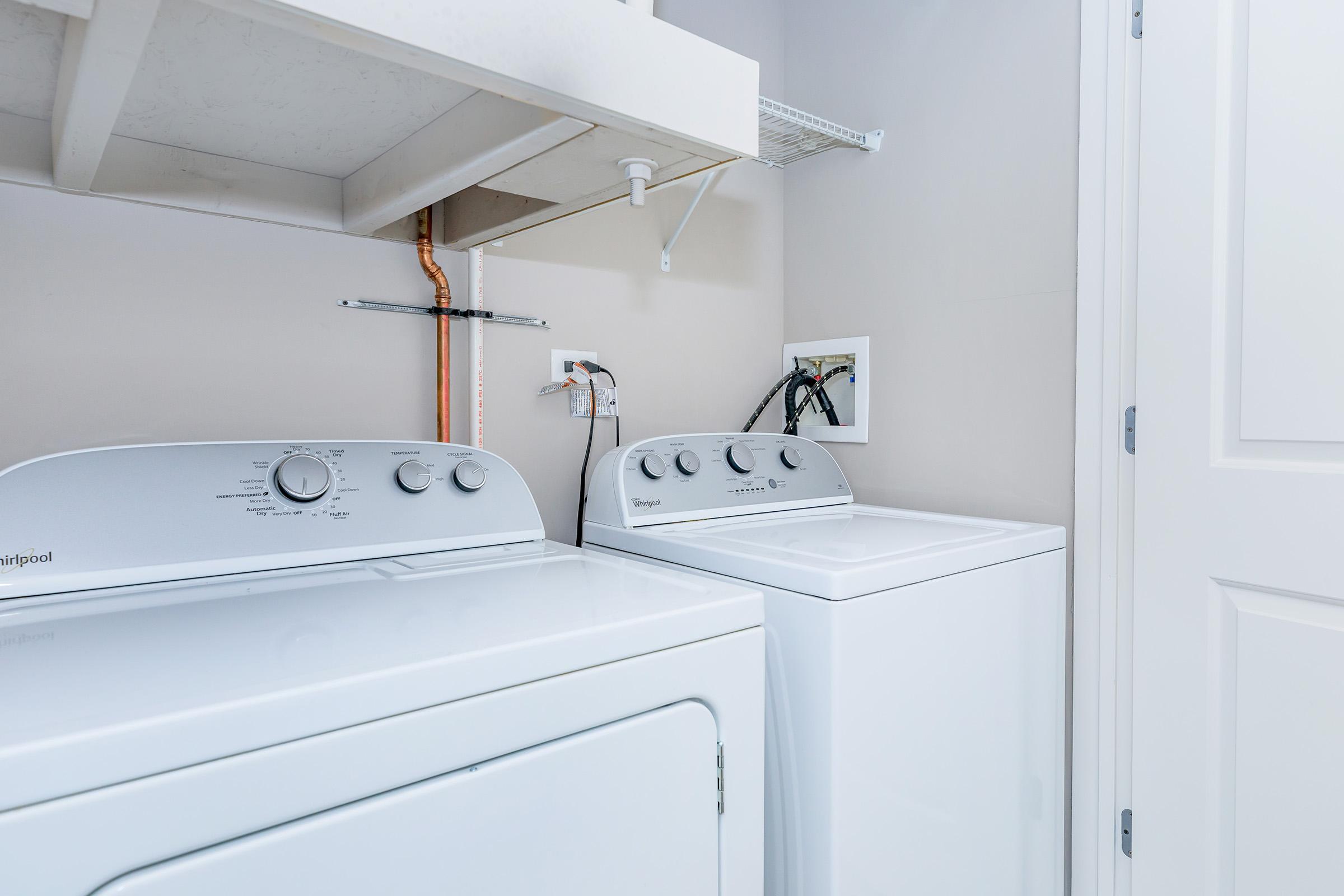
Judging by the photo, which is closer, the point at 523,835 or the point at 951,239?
the point at 523,835

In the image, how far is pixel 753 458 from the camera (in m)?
1.67

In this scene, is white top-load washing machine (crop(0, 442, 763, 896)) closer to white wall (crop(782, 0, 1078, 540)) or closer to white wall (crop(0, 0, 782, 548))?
white wall (crop(0, 0, 782, 548))

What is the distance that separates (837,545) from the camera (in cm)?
125

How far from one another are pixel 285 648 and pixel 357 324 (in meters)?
0.88

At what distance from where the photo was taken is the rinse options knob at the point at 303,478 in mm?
1063

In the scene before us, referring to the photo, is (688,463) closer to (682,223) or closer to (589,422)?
(589,422)

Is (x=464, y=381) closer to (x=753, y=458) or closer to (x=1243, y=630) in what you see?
(x=753, y=458)

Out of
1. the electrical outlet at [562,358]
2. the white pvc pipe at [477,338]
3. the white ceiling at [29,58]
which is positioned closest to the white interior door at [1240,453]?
the electrical outlet at [562,358]

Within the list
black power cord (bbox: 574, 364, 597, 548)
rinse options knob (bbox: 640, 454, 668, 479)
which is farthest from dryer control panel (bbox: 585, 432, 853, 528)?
black power cord (bbox: 574, 364, 597, 548)

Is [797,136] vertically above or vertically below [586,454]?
above

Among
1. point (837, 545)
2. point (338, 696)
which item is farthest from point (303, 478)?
point (837, 545)

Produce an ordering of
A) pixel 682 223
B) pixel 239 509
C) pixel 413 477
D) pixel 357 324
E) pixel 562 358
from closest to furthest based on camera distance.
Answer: pixel 239 509, pixel 413 477, pixel 357 324, pixel 562 358, pixel 682 223

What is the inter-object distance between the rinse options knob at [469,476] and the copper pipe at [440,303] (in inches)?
10.8

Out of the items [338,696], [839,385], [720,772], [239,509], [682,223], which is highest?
[682,223]
